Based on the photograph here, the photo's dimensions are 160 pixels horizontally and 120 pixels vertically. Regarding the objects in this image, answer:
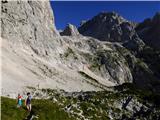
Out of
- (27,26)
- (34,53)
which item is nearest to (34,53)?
(34,53)

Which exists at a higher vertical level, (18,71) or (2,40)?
(2,40)

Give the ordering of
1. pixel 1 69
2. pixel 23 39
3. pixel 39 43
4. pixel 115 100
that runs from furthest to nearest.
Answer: pixel 39 43, pixel 23 39, pixel 1 69, pixel 115 100

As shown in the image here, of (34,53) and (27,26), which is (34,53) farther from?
(27,26)

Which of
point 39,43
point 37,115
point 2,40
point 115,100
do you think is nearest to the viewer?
point 37,115

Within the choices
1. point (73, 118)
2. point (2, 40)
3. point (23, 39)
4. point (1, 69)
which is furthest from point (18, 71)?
point (73, 118)

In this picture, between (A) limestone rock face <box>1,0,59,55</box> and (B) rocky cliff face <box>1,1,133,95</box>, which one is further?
(A) limestone rock face <box>1,0,59,55</box>

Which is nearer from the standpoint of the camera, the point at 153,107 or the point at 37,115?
the point at 37,115

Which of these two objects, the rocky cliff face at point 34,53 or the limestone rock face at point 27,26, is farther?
the limestone rock face at point 27,26

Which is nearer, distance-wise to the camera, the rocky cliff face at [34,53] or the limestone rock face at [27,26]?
the rocky cliff face at [34,53]

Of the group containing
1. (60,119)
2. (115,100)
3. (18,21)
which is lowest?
(60,119)

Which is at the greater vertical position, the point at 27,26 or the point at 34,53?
the point at 27,26

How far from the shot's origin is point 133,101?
98500 millimetres

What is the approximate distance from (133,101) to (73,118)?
40728 mm

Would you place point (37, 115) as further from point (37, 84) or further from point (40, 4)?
point (40, 4)
